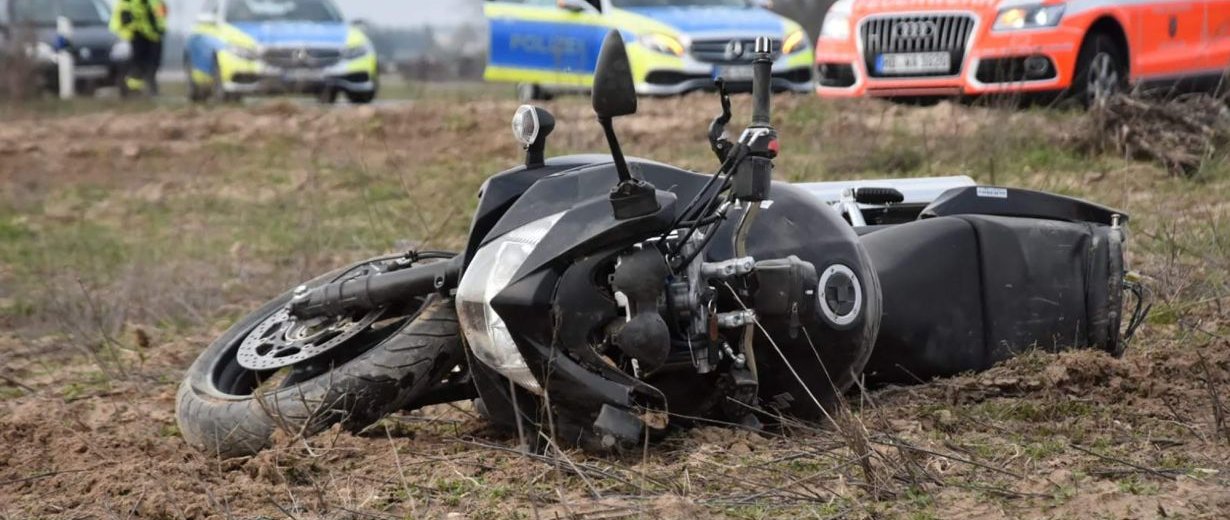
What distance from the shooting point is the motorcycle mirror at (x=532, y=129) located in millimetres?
4613

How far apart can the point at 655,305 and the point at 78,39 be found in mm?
20742

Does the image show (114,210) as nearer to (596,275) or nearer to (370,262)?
(370,262)

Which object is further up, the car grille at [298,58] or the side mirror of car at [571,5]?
the side mirror of car at [571,5]

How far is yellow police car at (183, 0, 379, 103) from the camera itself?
1959 centimetres

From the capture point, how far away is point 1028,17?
11312 millimetres

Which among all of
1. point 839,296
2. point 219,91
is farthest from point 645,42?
point 839,296

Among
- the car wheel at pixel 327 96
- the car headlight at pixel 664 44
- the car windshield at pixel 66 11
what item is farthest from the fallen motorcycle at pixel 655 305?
the car windshield at pixel 66 11

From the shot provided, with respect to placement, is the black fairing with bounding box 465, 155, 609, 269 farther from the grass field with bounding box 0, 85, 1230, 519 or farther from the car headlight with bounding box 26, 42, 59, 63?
the car headlight with bounding box 26, 42, 59, 63

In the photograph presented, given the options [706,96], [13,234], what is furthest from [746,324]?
[706,96]

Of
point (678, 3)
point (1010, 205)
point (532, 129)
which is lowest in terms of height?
point (1010, 205)

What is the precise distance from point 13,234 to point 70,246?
77cm

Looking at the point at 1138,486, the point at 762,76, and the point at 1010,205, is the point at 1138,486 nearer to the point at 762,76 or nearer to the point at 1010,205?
the point at 762,76

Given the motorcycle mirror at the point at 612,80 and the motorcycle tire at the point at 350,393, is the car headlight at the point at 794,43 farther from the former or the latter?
the motorcycle mirror at the point at 612,80

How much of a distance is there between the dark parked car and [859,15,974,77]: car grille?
1318 centimetres
